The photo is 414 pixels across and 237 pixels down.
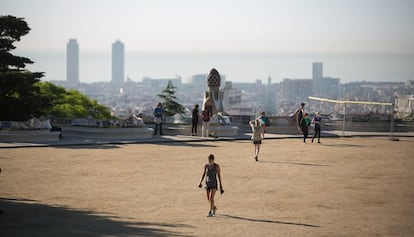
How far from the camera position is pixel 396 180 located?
73.0 ft

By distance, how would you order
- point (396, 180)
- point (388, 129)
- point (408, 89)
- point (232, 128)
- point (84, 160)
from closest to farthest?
point (396, 180) → point (84, 160) → point (232, 128) → point (388, 129) → point (408, 89)

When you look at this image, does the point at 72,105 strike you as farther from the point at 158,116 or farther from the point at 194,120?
the point at 194,120

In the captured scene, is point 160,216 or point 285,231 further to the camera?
point 160,216

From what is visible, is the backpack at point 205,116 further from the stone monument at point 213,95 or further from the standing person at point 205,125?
the stone monument at point 213,95

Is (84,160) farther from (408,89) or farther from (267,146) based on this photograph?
(408,89)

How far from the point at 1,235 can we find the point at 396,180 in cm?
1302

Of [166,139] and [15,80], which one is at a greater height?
[15,80]

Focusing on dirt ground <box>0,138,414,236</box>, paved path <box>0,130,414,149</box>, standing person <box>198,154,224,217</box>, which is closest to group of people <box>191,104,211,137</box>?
paved path <box>0,130,414,149</box>

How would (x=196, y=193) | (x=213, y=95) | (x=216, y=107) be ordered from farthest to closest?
(x=213, y=95) → (x=216, y=107) → (x=196, y=193)

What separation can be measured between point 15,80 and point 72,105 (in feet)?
120

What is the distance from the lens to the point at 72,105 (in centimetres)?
7238

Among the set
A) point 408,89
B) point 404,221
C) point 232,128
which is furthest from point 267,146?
point 408,89

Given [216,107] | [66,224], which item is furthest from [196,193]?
[216,107]

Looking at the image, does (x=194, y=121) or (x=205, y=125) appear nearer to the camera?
(x=205, y=125)
